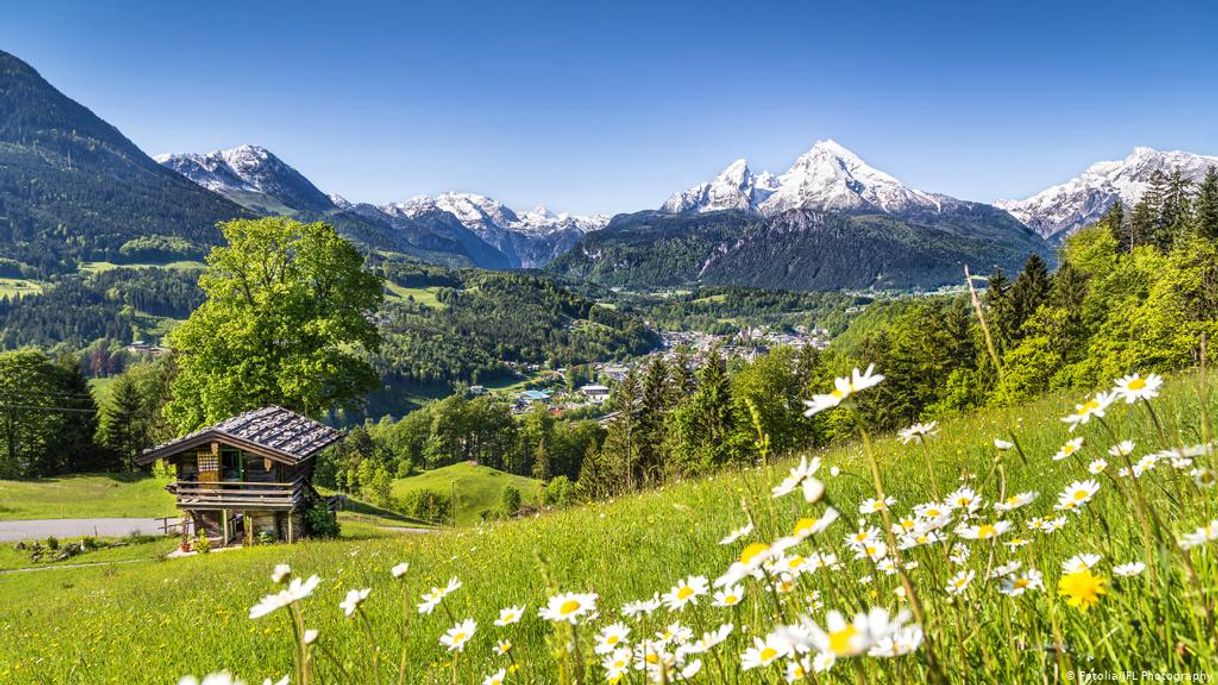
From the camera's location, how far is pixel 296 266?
26453 mm

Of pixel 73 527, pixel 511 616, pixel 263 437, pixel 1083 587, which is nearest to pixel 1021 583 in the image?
pixel 1083 587

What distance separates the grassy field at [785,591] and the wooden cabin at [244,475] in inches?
499

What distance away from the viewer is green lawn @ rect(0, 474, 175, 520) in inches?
1383

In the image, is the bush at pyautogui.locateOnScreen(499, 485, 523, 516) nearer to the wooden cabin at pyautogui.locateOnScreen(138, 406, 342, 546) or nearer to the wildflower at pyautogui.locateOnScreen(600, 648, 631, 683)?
the wooden cabin at pyautogui.locateOnScreen(138, 406, 342, 546)

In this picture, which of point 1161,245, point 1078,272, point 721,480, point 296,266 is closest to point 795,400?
point 1078,272

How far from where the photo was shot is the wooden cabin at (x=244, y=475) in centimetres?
2438

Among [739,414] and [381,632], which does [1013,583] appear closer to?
[381,632]

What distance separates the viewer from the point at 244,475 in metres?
25.7

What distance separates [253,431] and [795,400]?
5047 centimetres

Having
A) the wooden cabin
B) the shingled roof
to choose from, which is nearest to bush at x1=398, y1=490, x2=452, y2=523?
the wooden cabin

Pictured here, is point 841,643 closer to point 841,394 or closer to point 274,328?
point 841,394

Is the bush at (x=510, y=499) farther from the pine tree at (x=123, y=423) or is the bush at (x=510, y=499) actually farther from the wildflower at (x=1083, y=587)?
the wildflower at (x=1083, y=587)

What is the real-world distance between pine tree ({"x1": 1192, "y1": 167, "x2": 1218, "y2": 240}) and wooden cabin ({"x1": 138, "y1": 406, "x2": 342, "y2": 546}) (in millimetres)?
65980

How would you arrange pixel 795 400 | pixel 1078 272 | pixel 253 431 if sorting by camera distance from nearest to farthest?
1. pixel 253 431
2. pixel 1078 272
3. pixel 795 400
